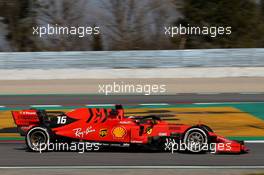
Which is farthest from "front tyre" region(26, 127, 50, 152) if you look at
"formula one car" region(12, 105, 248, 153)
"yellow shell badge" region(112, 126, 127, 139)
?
"yellow shell badge" region(112, 126, 127, 139)

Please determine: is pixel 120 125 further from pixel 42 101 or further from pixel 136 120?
pixel 42 101

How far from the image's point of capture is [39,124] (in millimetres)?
8969

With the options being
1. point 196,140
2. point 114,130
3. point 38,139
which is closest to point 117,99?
point 38,139

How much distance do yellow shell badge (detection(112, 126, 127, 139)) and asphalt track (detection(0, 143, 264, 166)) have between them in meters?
0.31

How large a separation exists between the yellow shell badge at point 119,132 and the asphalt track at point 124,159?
31 cm

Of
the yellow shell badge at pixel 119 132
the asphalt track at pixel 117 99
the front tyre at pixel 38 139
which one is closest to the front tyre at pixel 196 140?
the yellow shell badge at pixel 119 132

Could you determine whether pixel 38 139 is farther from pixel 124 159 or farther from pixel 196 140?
pixel 196 140

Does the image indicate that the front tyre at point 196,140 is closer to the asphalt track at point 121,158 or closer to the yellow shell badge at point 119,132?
the asphalt track at point 121,158

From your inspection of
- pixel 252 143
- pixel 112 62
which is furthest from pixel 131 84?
pixel 252 143

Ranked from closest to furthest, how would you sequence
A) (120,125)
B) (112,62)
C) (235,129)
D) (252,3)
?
(120,125) < (235,129) < (112,62) < (252,3)

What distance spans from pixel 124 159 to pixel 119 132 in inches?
17.0

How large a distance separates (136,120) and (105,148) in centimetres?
69

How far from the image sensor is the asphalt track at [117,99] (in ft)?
53.3

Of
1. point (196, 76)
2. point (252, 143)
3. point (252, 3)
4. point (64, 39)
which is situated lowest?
point (252, 143)
